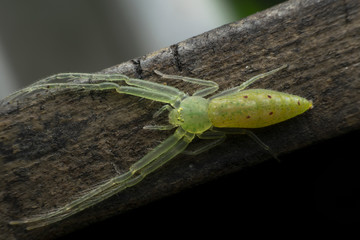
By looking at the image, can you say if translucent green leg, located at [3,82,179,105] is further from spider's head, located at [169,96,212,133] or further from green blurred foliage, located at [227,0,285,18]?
green blurred foliage, located at [227,0,285,18]

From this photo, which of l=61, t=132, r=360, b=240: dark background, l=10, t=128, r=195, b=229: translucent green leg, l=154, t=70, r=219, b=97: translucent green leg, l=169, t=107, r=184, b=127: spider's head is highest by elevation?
l=154, t=70, r=219, b=97: translucent green leg

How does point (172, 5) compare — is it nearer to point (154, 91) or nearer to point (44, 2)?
point (44, 2)

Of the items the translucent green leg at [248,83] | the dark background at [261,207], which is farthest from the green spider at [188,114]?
the dark background at [261,207]

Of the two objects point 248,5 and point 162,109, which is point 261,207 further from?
point 248,5

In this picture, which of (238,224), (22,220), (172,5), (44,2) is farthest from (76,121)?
(44,2)

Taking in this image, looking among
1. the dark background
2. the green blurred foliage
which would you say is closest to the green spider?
the dark background
